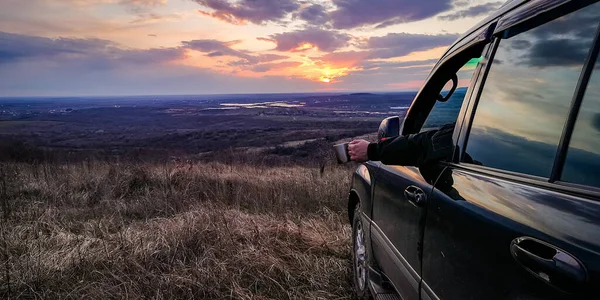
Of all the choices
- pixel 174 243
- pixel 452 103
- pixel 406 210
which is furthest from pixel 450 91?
pixel 174 243

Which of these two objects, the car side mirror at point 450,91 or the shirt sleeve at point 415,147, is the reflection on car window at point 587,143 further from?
the car side mirror at point 450,91

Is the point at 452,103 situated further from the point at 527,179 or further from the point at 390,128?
the point at 527,179

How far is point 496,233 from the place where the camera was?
1.13 metres

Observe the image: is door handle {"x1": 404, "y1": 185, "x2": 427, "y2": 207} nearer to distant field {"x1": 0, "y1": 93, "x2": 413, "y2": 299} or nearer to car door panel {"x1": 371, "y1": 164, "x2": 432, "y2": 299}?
car door panel {"x1": 371, "y1": 164, "x2": 432, "y2": 299}

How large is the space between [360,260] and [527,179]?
206cm

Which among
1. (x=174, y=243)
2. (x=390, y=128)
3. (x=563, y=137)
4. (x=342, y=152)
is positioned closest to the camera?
(x=563, y=137)

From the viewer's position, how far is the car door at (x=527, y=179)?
0.91 m

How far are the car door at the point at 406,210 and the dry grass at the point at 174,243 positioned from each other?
109cm

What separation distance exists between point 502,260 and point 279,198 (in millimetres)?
5050

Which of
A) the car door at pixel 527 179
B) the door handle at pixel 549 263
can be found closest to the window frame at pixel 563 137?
the car door at pixel 527 179

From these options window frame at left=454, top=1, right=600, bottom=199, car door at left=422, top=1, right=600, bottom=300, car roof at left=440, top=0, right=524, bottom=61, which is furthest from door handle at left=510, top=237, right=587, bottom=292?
car roof at left=440, top=0, right=524, bottom=61

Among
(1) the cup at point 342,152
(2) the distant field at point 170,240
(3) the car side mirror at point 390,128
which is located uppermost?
(3) the car side mirror at point 390,128

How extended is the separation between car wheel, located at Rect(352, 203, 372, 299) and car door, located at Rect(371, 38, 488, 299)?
1.36 ft

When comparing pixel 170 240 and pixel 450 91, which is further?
pixel 170 240
